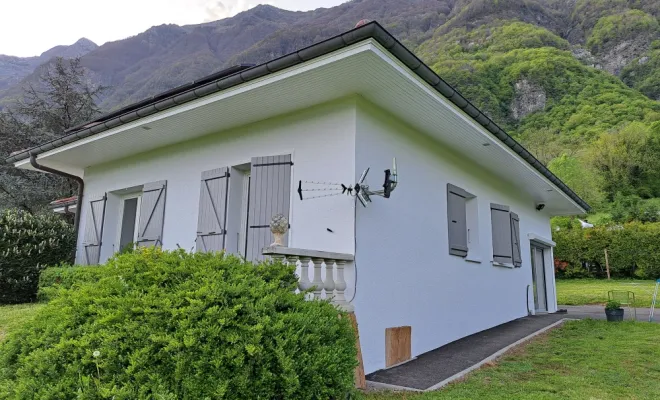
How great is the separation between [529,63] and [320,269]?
4775cm

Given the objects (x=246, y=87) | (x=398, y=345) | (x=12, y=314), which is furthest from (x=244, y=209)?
(x=12, y=314)

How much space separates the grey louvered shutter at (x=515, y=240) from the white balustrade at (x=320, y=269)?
19.9ft

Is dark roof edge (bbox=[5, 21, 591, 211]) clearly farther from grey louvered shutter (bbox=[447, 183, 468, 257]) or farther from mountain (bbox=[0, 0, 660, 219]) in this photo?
mountain (bbox=[0, 0, 660, 219])

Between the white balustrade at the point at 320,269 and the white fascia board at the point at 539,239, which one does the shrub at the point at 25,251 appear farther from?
the white fascia board at the point at 539,239

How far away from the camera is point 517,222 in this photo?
9.62m

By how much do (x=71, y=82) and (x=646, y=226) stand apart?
24964 millimetres

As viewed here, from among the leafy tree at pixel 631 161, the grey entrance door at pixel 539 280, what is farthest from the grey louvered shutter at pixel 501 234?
the leafy tree at pixel 631 161

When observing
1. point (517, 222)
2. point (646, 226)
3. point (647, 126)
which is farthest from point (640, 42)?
point (517, 222)

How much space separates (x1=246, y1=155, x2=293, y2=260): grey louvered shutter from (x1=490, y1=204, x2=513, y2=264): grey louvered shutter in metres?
4.79

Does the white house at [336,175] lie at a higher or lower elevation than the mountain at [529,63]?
lower

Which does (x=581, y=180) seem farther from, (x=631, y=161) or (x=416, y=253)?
(x=416, y=253)

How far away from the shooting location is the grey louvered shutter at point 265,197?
17.0 feet

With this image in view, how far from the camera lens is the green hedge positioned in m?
18.2

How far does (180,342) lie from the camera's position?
Answer: 214 cm
